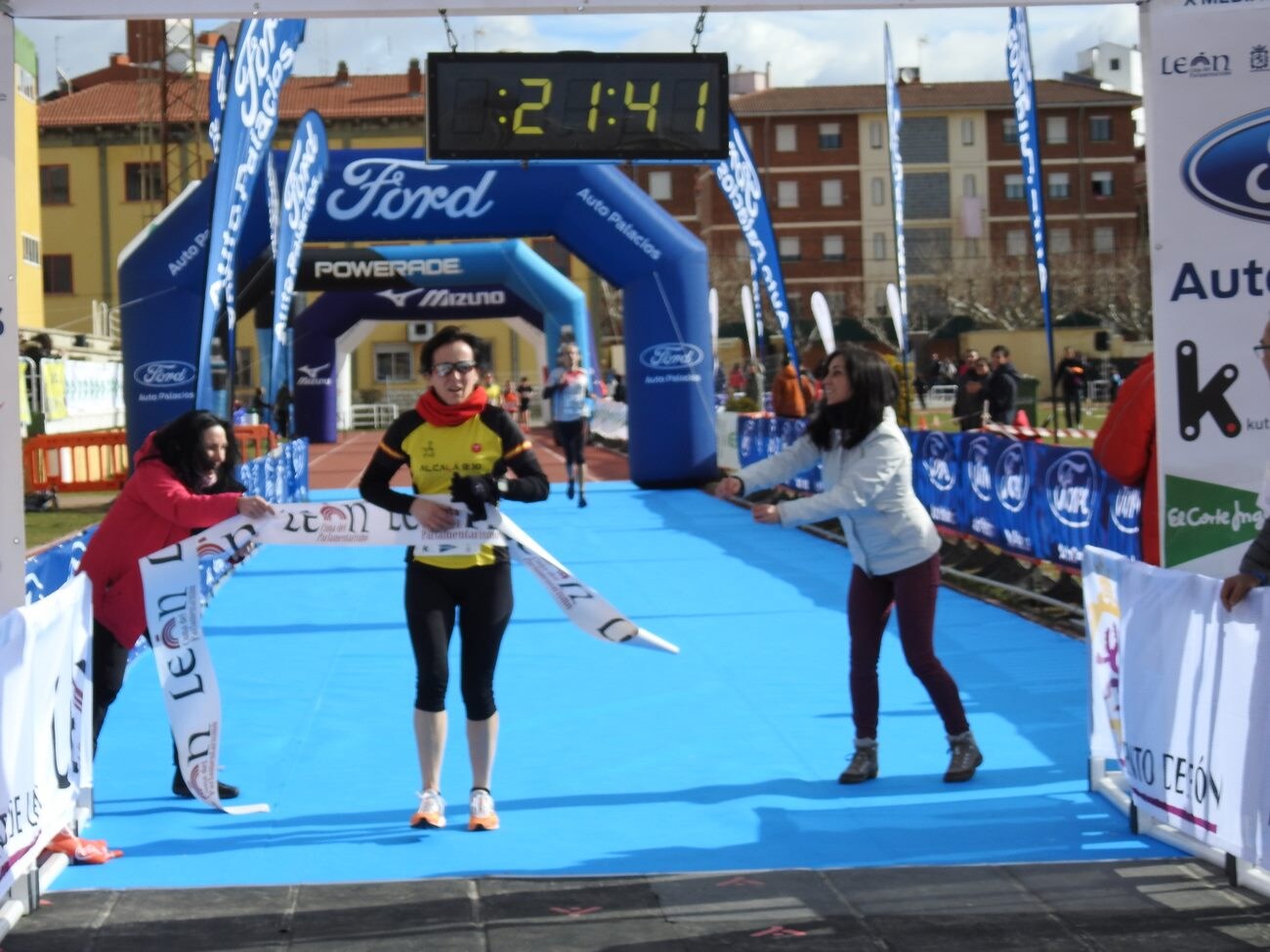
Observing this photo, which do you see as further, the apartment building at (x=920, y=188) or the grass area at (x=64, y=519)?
the apartment building at (x=920, y=188)

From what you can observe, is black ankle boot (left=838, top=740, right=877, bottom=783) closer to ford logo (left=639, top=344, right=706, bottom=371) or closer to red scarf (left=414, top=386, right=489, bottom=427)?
red scarf (left=414, top=386, right=489, bottom=427)

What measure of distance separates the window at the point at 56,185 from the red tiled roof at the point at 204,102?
5.48 feet

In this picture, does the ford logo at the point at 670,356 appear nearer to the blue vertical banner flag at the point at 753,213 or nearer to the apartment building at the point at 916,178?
the blue vertical banner flag at the point at 753,213

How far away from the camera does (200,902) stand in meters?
5.13

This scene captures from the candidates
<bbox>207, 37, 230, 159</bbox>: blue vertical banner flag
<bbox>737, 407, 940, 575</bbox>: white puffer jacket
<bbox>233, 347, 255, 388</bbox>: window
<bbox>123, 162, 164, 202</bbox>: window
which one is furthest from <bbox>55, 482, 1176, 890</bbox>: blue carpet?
<bbox>123, 162, 164, 202</bbox>: window

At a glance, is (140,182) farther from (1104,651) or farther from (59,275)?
(1104,651)

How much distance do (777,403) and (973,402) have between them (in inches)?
107

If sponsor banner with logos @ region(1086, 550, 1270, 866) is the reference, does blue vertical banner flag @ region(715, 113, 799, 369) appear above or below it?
above

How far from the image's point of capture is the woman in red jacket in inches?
250

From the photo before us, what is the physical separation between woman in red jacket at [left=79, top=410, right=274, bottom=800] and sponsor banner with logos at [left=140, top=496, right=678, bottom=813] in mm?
73

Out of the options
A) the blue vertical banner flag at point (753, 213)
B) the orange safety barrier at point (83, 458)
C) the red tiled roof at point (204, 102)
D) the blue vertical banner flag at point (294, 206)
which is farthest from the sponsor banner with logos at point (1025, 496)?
the red tiled roof at point (204, 102)

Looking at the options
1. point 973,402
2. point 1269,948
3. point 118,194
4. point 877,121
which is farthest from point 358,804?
point 877,121

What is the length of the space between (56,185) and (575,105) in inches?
2600

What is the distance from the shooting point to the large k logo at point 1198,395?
5762 millimetres
